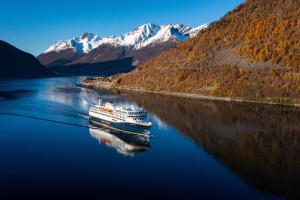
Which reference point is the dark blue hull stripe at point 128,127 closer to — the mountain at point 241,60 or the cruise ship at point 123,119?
the cruise ship at point 123,119

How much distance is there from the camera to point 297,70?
10244cm

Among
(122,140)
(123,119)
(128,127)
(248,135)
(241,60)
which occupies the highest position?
(241,60)

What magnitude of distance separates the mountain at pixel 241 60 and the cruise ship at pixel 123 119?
42984 mm

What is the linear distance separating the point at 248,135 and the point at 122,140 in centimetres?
1773

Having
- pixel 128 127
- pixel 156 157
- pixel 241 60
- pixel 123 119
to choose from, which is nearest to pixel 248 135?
pixel 128 127

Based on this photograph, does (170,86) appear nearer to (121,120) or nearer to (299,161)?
(121,120)

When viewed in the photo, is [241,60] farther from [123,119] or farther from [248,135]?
[123,119]

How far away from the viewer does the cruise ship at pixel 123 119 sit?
5956 centimetres

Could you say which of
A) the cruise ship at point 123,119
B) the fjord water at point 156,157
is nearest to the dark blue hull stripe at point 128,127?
the cruise ship at point 123,119

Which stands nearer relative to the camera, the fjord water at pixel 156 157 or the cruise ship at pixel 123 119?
the fjord water at pixel 156 157

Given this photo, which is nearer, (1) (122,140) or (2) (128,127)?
(1) (122,140)

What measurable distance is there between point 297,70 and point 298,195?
Result: 237ft

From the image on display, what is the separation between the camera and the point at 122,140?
5572 cm

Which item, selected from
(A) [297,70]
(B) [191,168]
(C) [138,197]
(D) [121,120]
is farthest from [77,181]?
(A) [297,70]
